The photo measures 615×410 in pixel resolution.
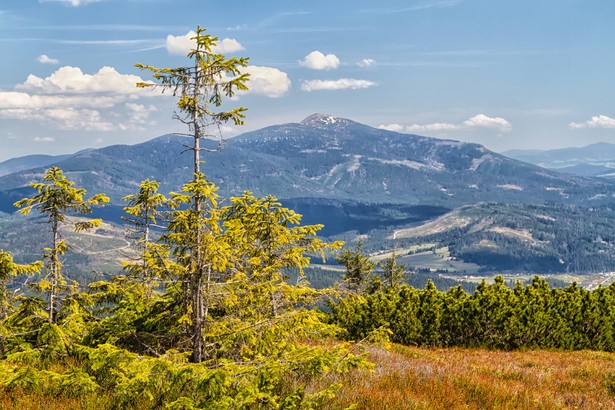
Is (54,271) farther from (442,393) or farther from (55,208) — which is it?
(442,393)

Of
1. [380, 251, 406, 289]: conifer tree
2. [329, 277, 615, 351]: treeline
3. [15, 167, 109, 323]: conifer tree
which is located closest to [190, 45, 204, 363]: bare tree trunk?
[15, 167, 109, 323]: conifer tree

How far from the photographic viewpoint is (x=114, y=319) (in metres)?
12.2

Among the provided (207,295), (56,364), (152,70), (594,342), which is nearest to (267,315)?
(207,295)

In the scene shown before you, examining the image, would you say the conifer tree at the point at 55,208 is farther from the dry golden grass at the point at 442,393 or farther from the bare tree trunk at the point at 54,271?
the dry golden grass at the point at 442,393

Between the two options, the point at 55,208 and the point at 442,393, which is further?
the point at 55,208

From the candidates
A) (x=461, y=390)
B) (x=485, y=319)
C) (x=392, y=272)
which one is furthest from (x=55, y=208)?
(x=392, y=272)

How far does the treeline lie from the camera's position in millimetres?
23016

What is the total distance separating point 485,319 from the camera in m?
23.0

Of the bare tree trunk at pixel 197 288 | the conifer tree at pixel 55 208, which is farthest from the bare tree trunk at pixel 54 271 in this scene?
the bare tree trunk at pixel 197 288

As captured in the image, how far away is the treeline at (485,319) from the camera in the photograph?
23.0m

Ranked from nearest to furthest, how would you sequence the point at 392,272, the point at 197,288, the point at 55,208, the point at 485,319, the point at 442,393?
the point at 442,393
the point at 197,288
the point at 55,208
the point at 485,319
the point at 392,272

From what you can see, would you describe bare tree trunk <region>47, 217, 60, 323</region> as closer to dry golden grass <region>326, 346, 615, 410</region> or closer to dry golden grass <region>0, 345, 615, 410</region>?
dry golden grass <region>0, 345, 615, 410</region>

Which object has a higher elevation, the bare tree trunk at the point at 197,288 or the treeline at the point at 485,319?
the bare tree trunk at the point at 197,288

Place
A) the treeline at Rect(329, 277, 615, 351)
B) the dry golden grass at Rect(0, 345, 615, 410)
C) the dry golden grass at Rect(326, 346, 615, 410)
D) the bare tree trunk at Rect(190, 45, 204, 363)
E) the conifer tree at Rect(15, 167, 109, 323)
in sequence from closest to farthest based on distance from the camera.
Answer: the dry golden grass at Rect(0, 345, 615, 410), the dry golden grass at Rect(326, 346, 615, 410), the bare tree trunk at Rect(190, 45, 204, 363), the conifer tree at Rect(15, 167, 109, 323), the treeline at Rect(329, 277, 615, 351)
